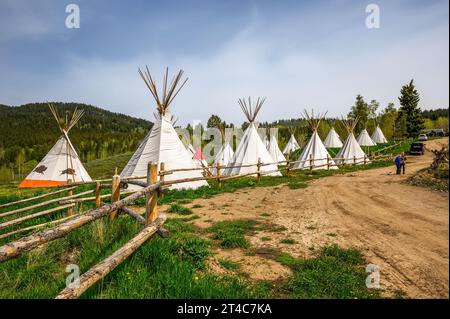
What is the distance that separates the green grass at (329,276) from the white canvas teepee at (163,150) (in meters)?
7.17

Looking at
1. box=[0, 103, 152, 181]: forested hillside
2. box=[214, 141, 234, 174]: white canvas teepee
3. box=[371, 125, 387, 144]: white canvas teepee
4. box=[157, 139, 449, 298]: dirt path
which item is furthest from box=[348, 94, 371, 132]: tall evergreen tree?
box=[0, 103, 152, 181]: forested hillside

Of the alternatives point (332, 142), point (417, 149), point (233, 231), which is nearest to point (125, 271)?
point (233, 231)

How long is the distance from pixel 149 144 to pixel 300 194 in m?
6.31

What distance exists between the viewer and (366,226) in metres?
4.96

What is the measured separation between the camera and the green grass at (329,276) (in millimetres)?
2775

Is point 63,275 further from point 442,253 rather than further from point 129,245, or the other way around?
point 442,253

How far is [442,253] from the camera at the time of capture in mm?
3348

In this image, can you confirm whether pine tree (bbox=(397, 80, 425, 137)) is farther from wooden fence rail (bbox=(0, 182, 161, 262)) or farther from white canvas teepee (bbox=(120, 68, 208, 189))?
wooden fence rail (bbox=(0, 182, 161, 262))

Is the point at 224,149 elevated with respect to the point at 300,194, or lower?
elevated

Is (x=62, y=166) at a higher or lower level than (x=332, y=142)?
lower

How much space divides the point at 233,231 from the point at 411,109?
36.8 metres

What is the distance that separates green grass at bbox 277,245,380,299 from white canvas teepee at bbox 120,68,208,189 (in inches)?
282

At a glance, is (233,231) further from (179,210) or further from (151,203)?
(179,210)
